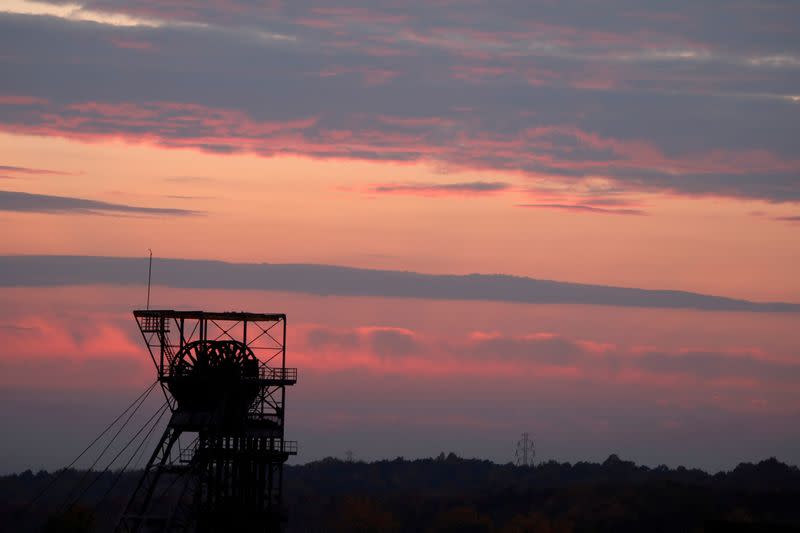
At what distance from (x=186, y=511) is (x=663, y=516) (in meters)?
121

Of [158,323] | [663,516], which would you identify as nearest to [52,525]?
[158,323]

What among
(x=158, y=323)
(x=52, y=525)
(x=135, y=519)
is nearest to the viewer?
(x=135, y=519)

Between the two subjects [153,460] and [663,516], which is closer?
[153,460]

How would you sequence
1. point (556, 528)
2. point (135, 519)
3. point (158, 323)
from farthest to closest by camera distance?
1. point (556, 528)
2. point (158, 323)
3. point (135, 519)

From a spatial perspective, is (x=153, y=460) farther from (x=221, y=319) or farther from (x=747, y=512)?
(x=747, y=512)

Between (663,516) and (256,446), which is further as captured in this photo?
(663,516)

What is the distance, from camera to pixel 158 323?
9138 centimetres

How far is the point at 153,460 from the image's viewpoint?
87.9 metres

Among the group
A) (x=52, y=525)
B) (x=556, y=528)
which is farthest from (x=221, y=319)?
(x=556, y=528)

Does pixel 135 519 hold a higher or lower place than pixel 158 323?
lower

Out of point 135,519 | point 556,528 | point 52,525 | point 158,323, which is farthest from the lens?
point 556,528

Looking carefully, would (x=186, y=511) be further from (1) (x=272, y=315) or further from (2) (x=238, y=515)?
(1) (x=272, y=315)

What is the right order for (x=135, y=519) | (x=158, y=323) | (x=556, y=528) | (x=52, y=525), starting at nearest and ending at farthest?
1. (x=135, y=519)
2. (x=158, y=323)
3. (x=52, y=525)
4. (x=556, y=528)

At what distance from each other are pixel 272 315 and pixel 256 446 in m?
8.48
